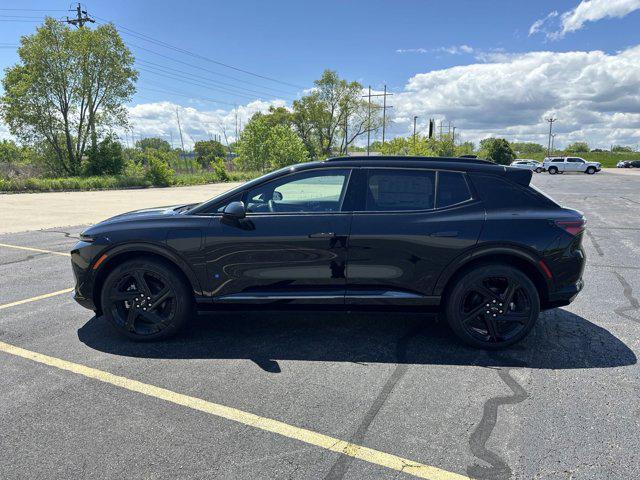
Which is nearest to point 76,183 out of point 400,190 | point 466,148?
point 400,190

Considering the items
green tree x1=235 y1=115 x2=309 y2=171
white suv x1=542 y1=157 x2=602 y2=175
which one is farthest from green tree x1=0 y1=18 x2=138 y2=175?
white suv x1=542 y1=157 x2=602 y2=175

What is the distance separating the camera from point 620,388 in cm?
293

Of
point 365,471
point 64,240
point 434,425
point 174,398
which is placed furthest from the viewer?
point 64,240

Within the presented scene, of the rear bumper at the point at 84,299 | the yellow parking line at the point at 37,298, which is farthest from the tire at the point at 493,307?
the yellow parking line at the point at 37,298

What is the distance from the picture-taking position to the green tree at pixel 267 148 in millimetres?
42500

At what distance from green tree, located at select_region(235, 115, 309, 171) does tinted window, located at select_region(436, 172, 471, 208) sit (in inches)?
1543

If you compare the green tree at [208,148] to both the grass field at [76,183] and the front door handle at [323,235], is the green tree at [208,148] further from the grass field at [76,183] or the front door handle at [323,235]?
the front door handle at [323,235]

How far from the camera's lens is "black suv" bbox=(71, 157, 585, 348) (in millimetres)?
3432

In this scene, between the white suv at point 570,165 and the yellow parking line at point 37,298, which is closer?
the yellow parking line at point 37,298

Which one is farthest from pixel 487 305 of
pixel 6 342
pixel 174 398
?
pixel 6 342

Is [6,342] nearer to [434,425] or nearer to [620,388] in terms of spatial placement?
[434,425]

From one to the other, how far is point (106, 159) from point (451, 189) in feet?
108

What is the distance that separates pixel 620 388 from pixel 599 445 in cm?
83

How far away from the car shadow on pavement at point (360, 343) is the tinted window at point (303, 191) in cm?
94
